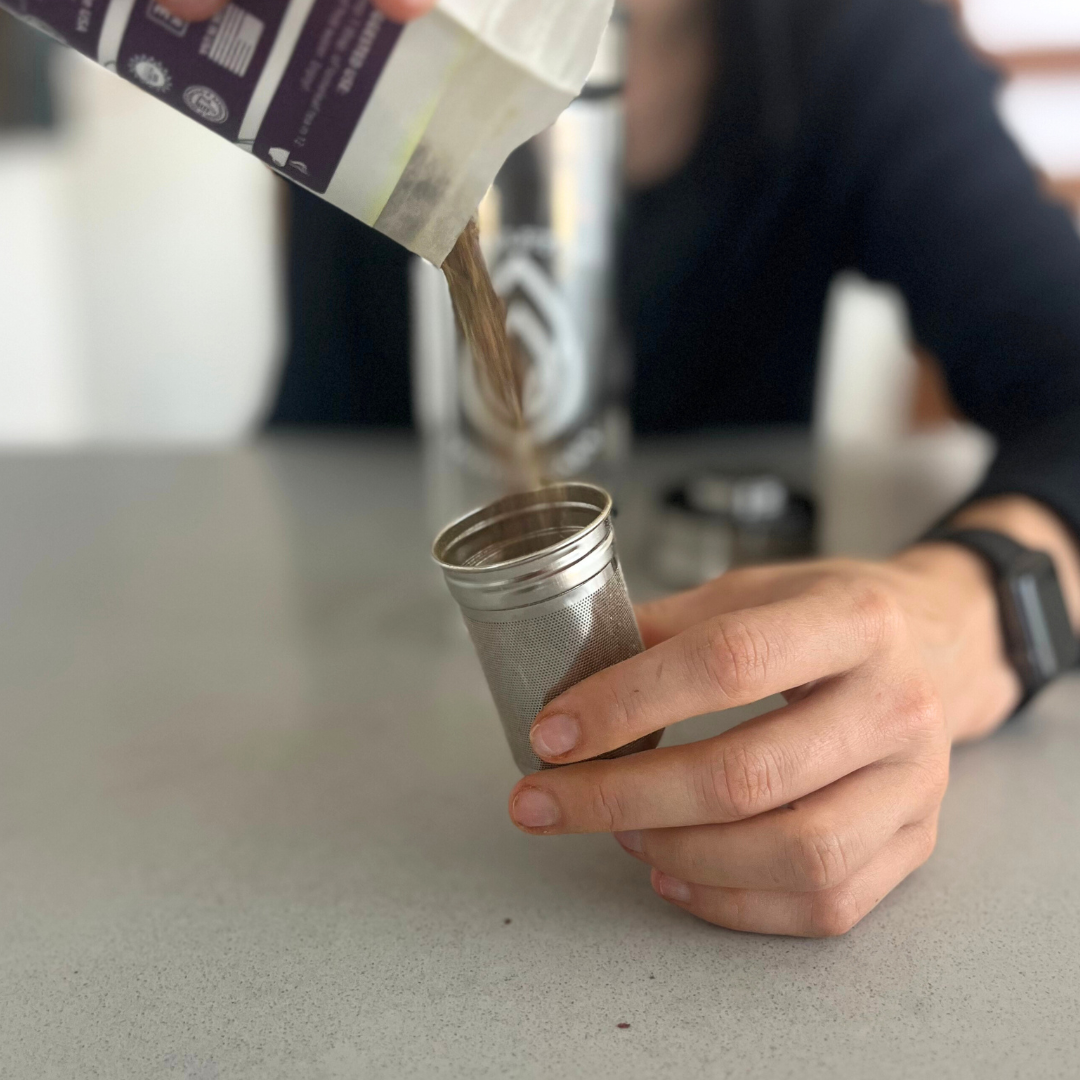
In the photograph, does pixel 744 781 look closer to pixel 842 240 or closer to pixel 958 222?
pixel 958 222

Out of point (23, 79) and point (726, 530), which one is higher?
point (726, 530)

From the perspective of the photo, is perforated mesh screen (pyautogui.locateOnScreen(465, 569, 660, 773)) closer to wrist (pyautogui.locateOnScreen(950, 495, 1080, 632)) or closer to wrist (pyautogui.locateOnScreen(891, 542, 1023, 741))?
wrist (pyautogui.locateOnScreen(891, 542, 1023, 741))

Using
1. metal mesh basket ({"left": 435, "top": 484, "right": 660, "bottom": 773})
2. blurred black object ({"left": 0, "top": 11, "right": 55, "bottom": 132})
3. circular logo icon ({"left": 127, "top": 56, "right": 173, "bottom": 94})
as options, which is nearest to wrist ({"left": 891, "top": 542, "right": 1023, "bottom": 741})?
metal mesh basket ({"left": 435, "top": 484, "right": 660, "bottom": 773})

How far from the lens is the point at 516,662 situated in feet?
1.63

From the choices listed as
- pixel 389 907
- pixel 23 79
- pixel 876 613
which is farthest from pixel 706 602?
pixel 23 79

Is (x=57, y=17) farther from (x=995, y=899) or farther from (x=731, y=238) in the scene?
(x=731, y=238)

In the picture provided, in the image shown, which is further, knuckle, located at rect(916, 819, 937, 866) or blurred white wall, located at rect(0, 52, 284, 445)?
blurred white wall, located at rect(0, 52, 284, 445)

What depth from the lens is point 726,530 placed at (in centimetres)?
93

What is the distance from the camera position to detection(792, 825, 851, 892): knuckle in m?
0.48

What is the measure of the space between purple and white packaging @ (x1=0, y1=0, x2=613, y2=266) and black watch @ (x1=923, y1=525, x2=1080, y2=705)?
19.0 inches

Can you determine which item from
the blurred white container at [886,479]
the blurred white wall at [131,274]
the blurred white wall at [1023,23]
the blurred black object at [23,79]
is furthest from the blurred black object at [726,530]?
the blurred white wall at [1023,23]

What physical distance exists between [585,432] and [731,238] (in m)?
0.71

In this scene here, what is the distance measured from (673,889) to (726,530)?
0.47 meters

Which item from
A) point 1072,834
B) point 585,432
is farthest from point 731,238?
point 1072,834
